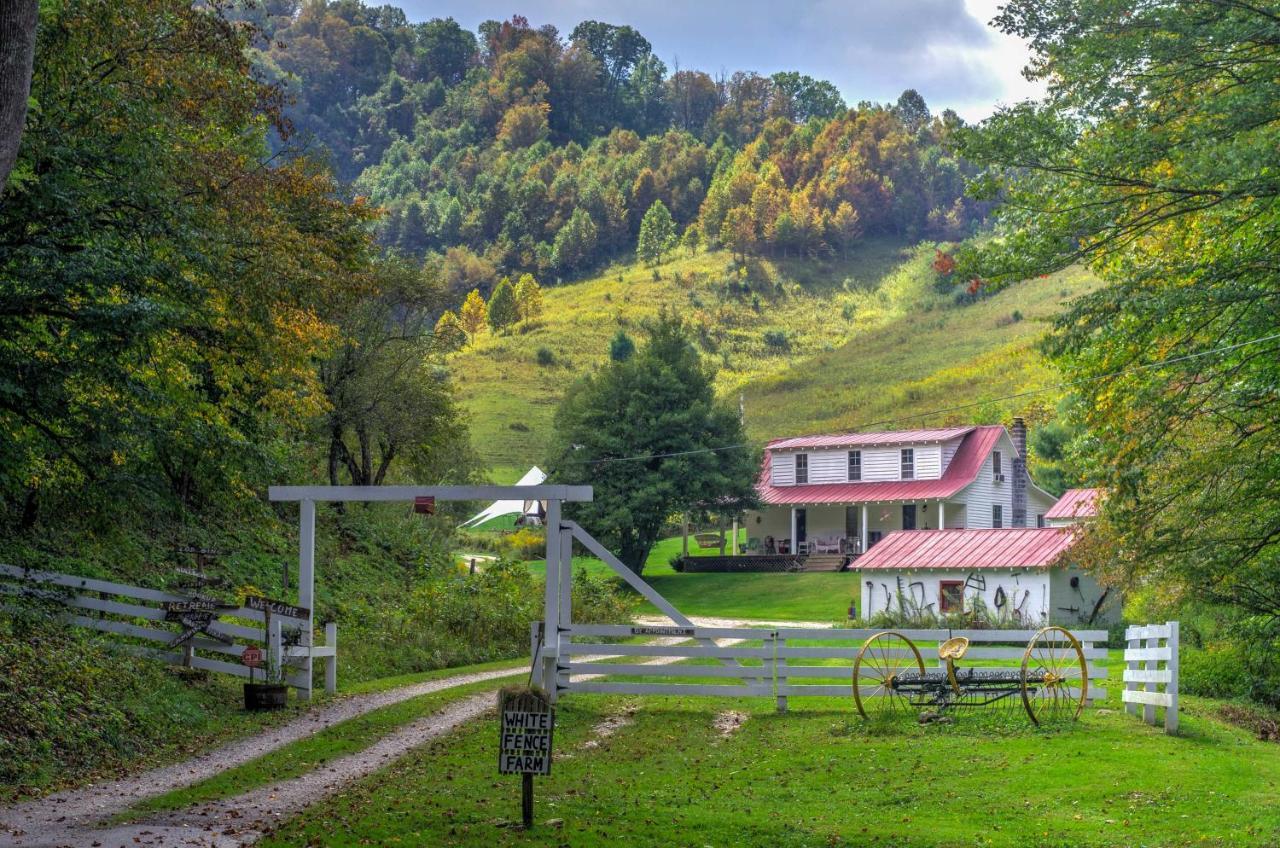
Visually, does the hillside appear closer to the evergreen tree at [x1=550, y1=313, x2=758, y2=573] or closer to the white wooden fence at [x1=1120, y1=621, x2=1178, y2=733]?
the evergreen tree at [x1=550, y1=313, x2=758, y2=573]

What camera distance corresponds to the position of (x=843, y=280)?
140625mm

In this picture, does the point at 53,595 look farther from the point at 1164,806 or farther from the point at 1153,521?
the point at 1153,521

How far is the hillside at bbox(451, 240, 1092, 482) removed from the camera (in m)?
88.2

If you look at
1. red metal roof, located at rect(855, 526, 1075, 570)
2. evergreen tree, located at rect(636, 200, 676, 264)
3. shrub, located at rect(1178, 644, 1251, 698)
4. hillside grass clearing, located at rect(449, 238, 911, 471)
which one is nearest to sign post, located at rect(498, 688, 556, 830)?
shrub, located at rect(1178, 644, 1251, 698)

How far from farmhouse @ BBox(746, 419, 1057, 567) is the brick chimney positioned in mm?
43

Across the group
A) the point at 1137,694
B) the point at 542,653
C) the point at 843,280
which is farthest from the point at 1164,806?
the point at 843,280

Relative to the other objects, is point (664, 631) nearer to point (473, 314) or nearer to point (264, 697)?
point (264, 697)

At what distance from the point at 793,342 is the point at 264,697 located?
3965 inches

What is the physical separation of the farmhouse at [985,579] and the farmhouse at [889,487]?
1203cm

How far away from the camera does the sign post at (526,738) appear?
11898mm

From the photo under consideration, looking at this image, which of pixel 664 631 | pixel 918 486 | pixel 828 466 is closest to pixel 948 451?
pixel 918 486

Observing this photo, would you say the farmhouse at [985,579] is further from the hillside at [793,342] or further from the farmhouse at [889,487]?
the hillside at [793,342]

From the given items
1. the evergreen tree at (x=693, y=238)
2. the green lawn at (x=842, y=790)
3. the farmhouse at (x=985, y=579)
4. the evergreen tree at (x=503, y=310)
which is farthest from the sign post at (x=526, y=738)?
the evergreen tree at (x=693, y=238)

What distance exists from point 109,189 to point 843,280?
413 feet
